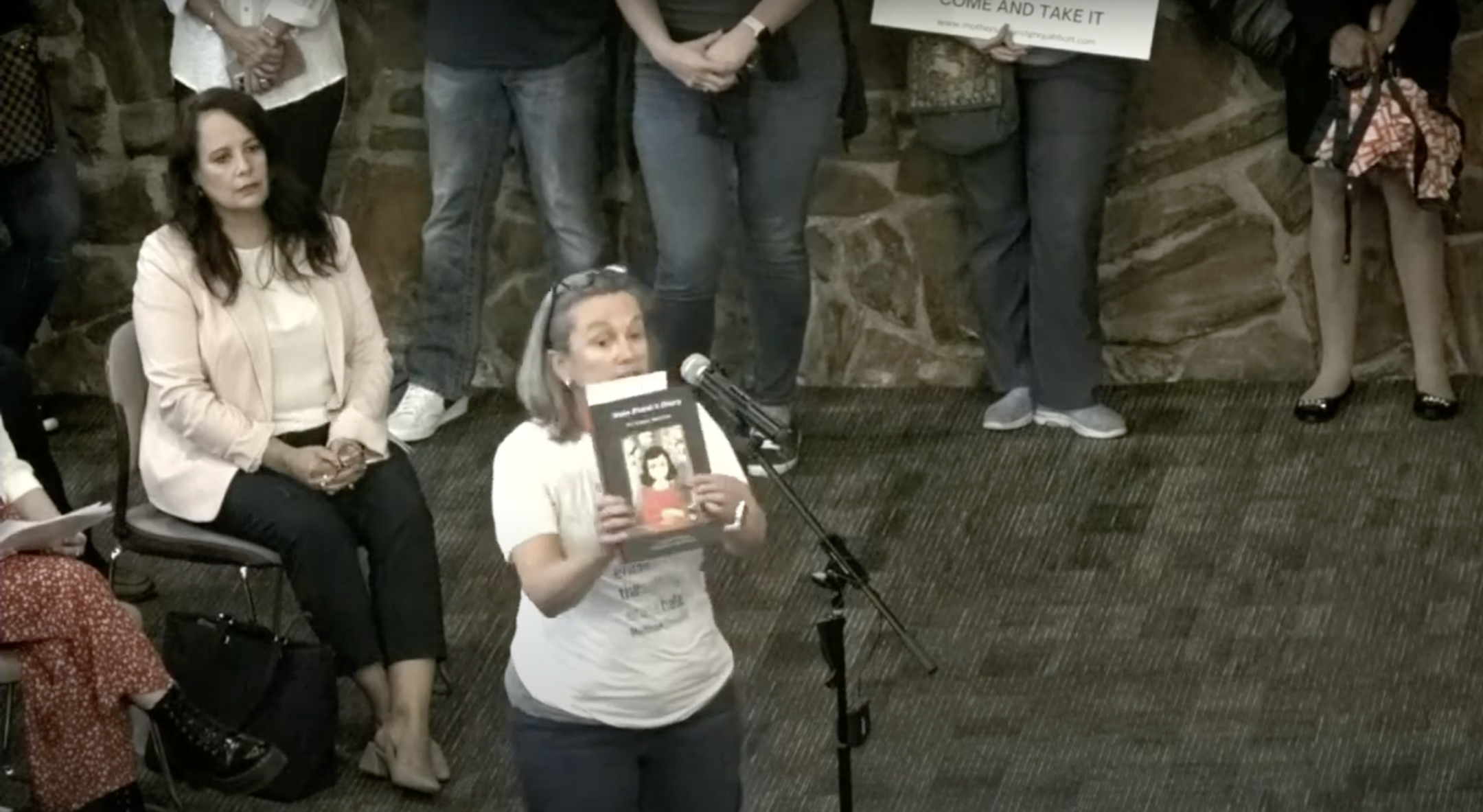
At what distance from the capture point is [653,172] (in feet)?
14.7

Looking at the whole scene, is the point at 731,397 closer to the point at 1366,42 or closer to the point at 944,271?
the point at 1366,42

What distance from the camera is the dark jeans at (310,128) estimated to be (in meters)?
4.65

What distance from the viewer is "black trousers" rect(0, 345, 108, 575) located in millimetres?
3965

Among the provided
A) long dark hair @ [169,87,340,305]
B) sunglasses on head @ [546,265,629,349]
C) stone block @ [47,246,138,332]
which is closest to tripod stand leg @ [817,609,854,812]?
sunglasses on head @ [546,265,629,349]

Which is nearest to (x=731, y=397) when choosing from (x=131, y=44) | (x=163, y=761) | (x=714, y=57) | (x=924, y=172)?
(x=163, y=761)

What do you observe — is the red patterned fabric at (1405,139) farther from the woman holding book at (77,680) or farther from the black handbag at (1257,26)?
the woman holding book at (77,680)

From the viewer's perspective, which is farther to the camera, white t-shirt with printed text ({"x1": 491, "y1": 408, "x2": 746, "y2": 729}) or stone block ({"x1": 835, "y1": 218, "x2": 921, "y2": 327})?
stone block ({"x1": 835, "y1": 218, "x2": 921, "y2": 327})

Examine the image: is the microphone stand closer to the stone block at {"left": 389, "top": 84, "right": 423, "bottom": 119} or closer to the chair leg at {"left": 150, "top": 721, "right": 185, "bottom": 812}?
the chair leg at {"left": 150, "top": 721, "right": 185, "bottom": 812}

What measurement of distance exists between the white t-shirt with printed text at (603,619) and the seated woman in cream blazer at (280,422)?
3.15 feet

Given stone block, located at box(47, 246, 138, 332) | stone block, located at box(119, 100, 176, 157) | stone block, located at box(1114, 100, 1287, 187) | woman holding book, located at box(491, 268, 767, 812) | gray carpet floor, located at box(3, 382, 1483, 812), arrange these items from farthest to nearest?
stone block, located at box(47, 246, 138, 332)
stone block, located at box(119, 100, 176, 157)
stone block, located at box(1114, 100, 1287, 187)
gray carpet floor, located at box(3, 382, 1483, 812)
woman holding book, located at box(491, 268, 767, 812)

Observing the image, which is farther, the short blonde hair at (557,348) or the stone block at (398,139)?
the stone block at (398,139)

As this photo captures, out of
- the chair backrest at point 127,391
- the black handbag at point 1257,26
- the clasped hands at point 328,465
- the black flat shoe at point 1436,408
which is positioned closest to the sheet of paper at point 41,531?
the chair backrest at point 127,391

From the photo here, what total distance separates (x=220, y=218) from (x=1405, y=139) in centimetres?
227

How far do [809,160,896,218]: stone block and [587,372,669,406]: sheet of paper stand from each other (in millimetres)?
2416
